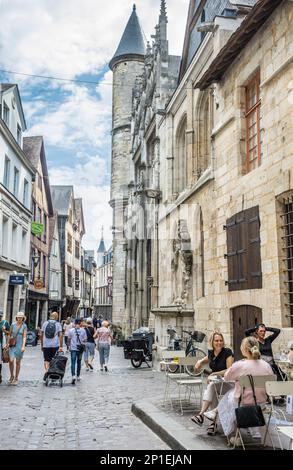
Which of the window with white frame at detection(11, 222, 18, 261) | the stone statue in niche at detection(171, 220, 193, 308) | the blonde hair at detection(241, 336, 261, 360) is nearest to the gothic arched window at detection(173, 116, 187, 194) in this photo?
the stone statue in niche at detection(171, 220, 193, 308)

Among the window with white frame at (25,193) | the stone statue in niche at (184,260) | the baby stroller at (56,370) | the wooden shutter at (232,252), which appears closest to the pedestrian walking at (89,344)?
the stone statue in niche at (184,260)

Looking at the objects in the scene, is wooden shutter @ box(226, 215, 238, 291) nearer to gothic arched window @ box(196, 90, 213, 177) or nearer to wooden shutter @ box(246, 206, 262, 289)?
wooden shutter @ box(246, 206, 262, 289)

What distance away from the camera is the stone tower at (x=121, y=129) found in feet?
110

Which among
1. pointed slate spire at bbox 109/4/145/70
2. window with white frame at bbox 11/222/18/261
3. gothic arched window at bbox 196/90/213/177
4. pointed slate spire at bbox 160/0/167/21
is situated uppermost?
pointed slate spire at bbox 109/4/145/70

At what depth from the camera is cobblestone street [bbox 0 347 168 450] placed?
18.5 feet

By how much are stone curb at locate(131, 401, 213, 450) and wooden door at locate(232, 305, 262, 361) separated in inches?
119

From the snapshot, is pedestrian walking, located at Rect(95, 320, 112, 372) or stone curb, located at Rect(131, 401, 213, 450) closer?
stone curb, located at Rect(131, 401, 213, 450)

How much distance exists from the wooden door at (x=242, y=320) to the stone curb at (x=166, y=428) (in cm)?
302

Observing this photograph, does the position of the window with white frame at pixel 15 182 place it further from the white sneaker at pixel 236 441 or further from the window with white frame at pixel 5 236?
the white sneaker at pixel 236 441

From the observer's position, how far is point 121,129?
115 feet

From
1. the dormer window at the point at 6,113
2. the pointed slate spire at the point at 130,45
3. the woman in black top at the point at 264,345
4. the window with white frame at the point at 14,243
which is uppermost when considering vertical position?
the pointed slate spire at the point at 130,45

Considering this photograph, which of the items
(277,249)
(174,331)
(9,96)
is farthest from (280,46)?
(9,96)

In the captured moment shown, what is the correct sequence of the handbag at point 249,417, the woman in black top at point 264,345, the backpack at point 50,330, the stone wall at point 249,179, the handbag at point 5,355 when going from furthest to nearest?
the backpack at point 50,330 < the handbag at point 5,355 < the stone wall at point 249,179 < the woman in black top at point 264,345 < the handbag at point 249,417

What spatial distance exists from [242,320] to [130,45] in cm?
2931
